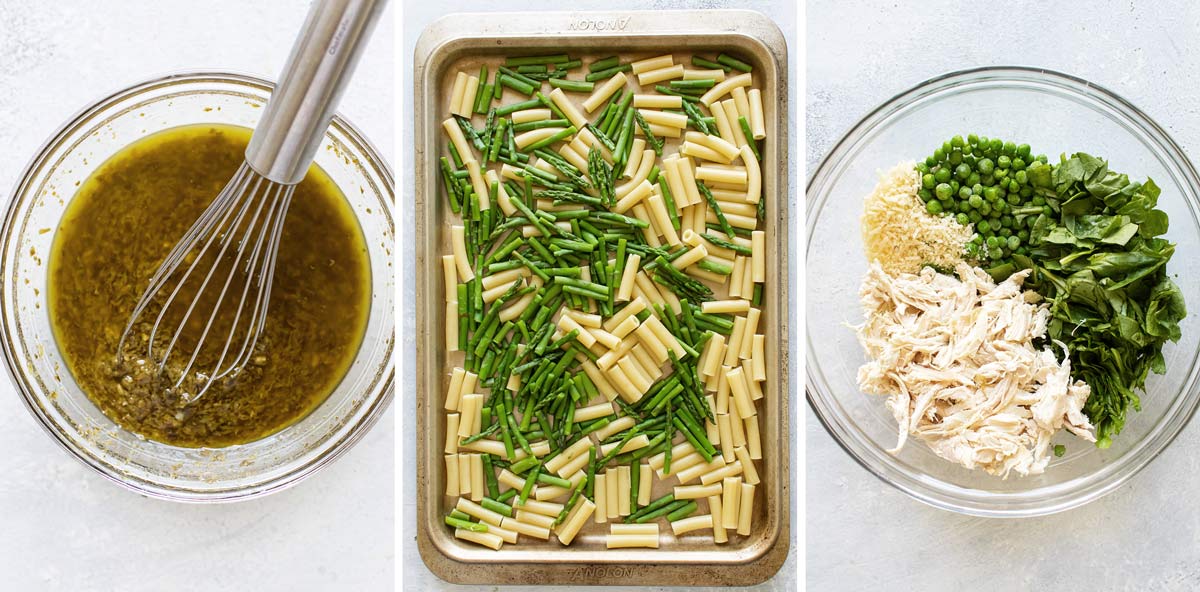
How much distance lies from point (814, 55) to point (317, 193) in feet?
4.51

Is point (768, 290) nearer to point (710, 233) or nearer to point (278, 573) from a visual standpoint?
point (710, 233)

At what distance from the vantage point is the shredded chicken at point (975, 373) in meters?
2.01

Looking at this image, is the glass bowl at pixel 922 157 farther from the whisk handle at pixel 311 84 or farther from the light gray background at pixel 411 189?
the whisk handle at pixel 311 84

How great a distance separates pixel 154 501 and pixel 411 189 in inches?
44.5

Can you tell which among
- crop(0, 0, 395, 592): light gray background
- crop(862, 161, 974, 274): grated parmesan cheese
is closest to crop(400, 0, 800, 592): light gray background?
crop(0, 0, 395, 592): light gray background

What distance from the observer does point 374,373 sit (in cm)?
223

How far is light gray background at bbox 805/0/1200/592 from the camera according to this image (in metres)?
2.27

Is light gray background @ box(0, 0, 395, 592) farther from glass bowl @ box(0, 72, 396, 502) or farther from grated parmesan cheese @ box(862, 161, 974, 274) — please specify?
grated parmesan cheese @ box(862, 161, 974, 274)

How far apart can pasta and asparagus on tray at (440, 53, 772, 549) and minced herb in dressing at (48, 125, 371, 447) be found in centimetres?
30

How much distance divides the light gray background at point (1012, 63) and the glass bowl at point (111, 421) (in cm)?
118

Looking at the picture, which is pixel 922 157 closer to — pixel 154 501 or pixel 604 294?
pixel 604 294

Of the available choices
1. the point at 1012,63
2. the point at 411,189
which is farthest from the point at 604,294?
the point at 1012,63

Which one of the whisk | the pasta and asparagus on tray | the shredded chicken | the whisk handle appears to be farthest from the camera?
the pasta and asparagus on tray

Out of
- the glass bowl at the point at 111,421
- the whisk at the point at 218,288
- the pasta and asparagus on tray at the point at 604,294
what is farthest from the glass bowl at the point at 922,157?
the whisk at the point at 218,288
